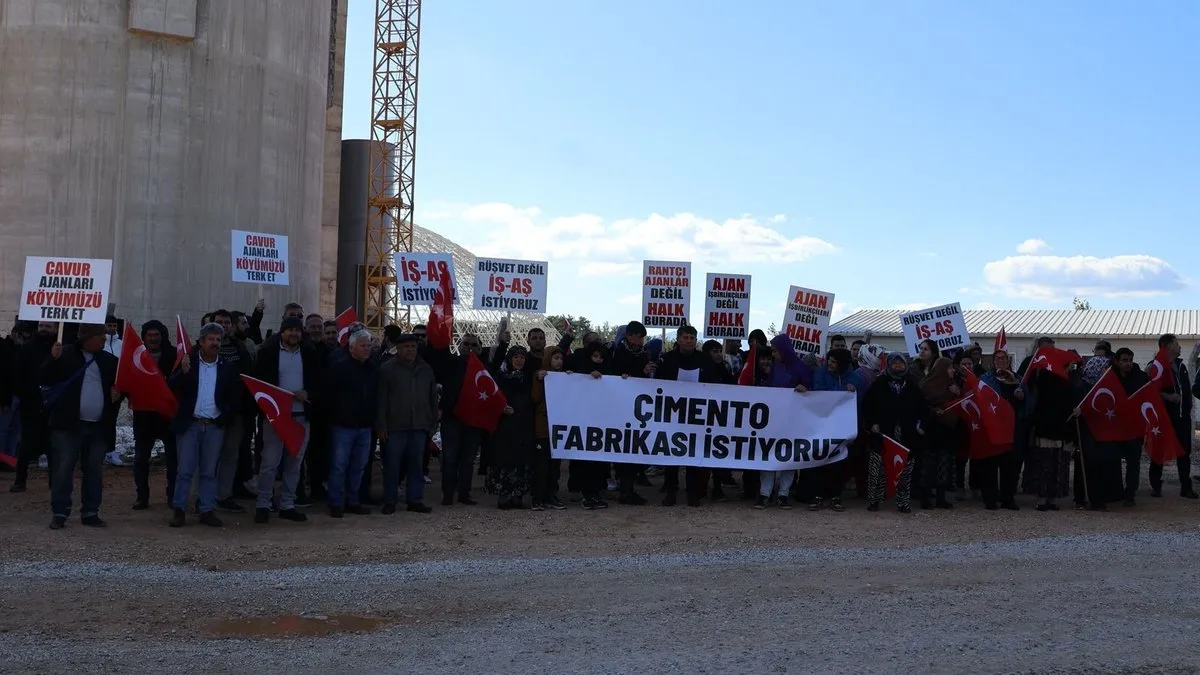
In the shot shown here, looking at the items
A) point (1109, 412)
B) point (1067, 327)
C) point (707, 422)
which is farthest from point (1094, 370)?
point (1067, 327)

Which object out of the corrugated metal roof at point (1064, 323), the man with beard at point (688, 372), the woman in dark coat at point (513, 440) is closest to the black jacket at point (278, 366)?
the woman in dark coat at point (513, 440)

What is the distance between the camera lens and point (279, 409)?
1240 centimetres

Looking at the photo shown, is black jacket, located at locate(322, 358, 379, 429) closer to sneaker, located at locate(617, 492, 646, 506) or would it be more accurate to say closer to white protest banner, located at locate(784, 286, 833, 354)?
sneaker, located at locate(617, 492, 646, 506)

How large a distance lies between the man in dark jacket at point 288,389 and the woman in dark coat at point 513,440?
2.28 m

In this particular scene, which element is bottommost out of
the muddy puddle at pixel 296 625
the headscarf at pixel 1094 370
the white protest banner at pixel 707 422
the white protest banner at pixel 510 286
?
the muddy puddle at pixel 296 625

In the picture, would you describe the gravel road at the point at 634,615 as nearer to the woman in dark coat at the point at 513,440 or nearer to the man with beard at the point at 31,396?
the woman in dark coat at the point at 513,440

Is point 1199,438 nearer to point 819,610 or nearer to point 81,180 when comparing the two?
point 819,610

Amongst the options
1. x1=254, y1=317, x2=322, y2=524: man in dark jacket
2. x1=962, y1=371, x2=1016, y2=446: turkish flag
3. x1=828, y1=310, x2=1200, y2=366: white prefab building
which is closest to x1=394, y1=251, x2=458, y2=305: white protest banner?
x1=254, y1=317, x2=322, y2=524: man in dark jacket

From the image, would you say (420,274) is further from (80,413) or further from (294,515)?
(80,413)

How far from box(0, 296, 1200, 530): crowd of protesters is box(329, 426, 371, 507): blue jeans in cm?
2

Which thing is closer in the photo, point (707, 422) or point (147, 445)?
point (147, 445)

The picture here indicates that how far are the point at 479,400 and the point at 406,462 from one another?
1078 mm

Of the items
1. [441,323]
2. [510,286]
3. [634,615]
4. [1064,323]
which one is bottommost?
[634,615]

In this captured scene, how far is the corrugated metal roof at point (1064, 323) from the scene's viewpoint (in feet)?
196
